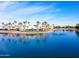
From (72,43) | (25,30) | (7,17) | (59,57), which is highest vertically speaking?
(7,17)

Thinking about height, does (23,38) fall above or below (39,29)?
below

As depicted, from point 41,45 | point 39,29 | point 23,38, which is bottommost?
point 41,45

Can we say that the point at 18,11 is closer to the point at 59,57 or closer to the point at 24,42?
the point at 24,42

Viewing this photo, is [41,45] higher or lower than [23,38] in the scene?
lower

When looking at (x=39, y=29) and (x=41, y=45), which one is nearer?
(x=41, y=45)

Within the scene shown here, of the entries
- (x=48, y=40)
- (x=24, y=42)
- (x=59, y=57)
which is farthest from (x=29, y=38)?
(x=59, y=57)
